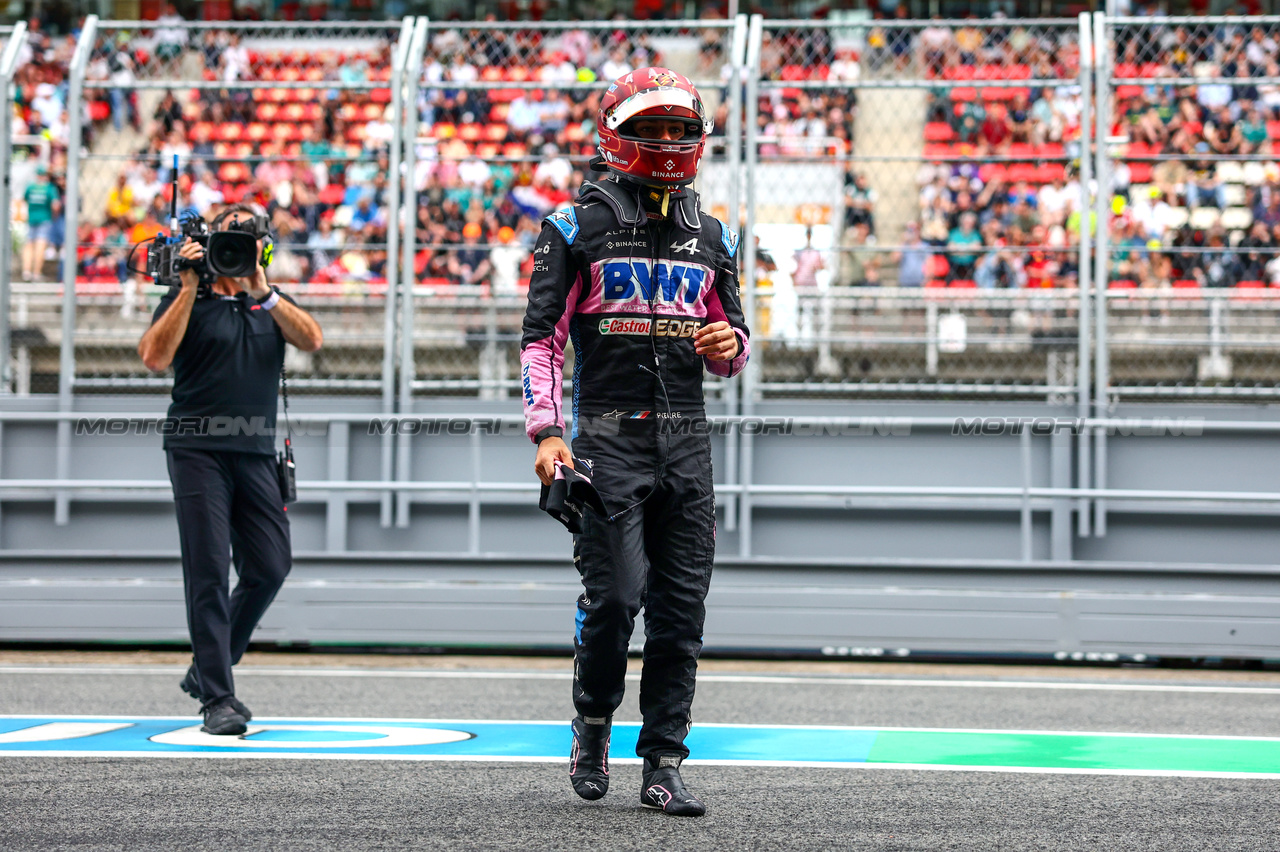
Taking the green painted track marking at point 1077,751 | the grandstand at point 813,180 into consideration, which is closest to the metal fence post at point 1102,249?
the grandstand at point 813,180

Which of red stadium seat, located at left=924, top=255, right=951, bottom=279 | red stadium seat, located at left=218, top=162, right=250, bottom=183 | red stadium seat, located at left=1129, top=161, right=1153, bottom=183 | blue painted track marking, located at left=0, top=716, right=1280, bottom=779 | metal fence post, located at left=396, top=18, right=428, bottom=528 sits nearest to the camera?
blue painted track marking, located at left=0, top=716, right=1280, bottom=779

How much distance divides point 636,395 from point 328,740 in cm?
182

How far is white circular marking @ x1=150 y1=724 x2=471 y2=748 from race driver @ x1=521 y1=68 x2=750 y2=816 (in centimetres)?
108

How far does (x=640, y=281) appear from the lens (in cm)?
389

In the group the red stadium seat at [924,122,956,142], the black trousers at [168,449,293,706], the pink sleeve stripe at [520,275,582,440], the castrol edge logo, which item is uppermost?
the red stadium seat at [924,122,956,142]

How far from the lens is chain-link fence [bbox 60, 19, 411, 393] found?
29.7 ft

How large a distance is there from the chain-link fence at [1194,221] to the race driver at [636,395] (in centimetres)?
551

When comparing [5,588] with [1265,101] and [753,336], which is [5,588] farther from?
[1265,101]

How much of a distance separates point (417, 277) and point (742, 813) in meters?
6.16

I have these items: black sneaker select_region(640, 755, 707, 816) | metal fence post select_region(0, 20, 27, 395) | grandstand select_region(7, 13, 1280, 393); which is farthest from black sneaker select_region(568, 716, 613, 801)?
metal fence post select_region(0, 20, 27, 395)

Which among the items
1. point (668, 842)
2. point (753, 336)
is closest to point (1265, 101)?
point (753, 336)

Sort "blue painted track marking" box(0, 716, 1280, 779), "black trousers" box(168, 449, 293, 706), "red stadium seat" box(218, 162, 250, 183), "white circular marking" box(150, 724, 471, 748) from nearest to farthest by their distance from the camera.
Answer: "blue painted track marking" box(0, 716, 1280, 779), "white circular marking" box(150, 724, 471, 748), "black trousers" box(168, 449, 293, 706), "red stadium seat" box(218, 162, 250, 183)

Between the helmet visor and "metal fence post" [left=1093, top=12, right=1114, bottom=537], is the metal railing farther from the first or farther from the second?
the helmet visor

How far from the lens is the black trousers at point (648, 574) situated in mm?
3787
